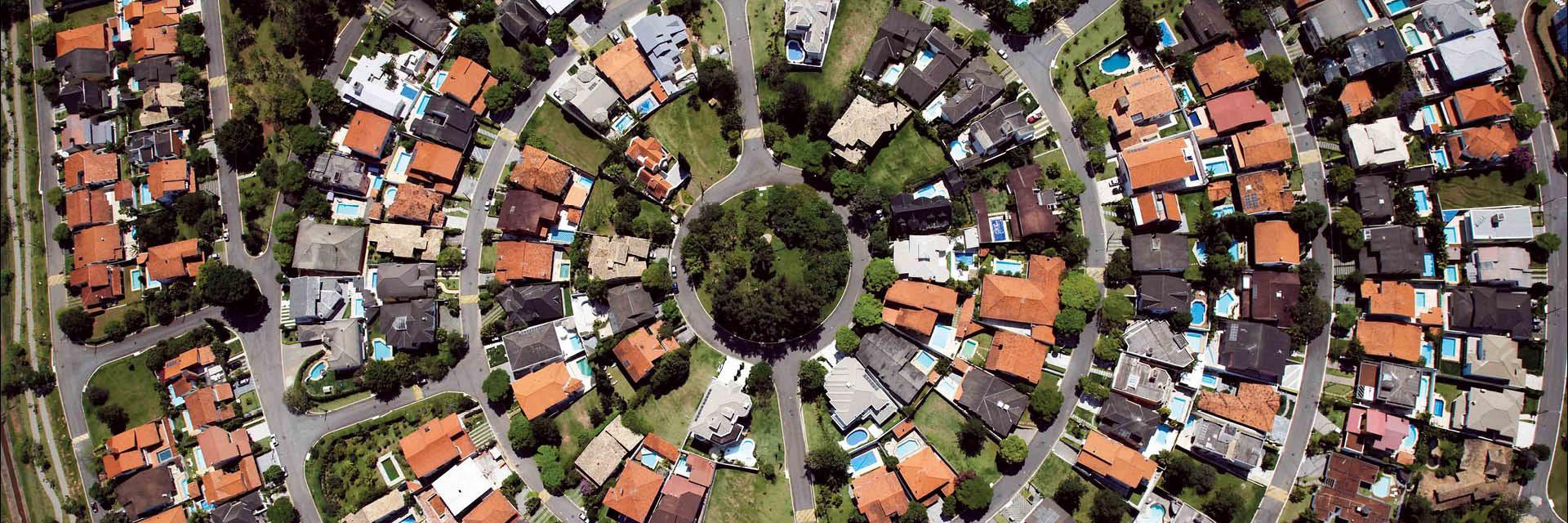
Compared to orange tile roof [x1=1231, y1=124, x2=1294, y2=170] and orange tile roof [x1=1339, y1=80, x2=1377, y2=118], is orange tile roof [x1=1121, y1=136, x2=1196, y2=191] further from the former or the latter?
orange tile roof [x1=1339, y1=80, x2=1377, y2=118]

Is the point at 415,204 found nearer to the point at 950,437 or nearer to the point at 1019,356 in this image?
the point at 950,437

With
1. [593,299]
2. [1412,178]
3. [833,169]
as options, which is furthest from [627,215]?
[1412,178]

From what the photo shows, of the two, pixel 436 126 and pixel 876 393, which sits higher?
pixel 436 126

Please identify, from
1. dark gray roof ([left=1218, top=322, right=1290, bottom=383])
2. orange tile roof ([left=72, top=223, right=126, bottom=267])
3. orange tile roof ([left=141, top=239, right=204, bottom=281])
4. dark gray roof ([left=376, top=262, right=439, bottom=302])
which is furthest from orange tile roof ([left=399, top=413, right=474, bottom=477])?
dark gray roof ([left=1218, top=322, right=1290, bottom=383])

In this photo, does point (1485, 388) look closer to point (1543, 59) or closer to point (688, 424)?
point (1543, 59)

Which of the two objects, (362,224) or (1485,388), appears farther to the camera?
(362,224)

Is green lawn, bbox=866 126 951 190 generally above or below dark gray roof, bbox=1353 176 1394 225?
above
